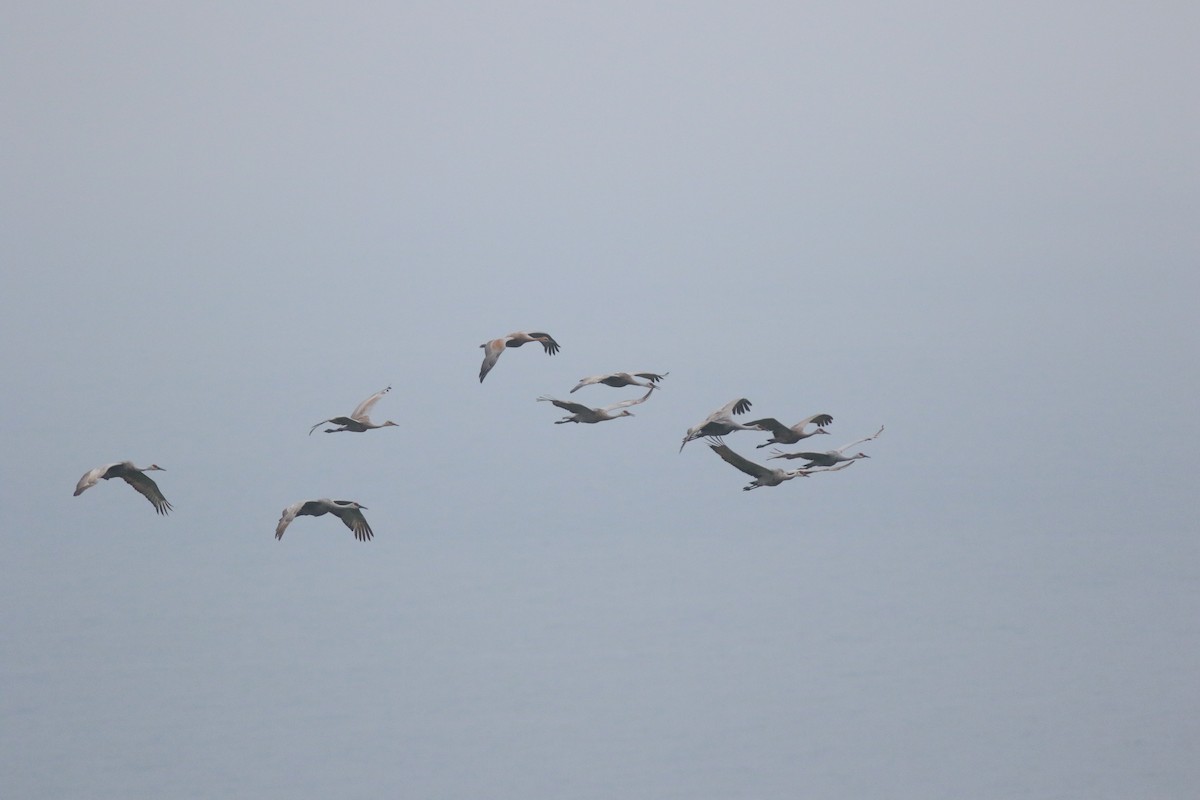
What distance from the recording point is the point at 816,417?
5262 centimetres

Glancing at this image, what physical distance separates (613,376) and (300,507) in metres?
10.5

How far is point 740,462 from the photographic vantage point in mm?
50875

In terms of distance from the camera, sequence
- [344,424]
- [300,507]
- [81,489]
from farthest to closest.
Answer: [344,424], [300,507], [81,489]

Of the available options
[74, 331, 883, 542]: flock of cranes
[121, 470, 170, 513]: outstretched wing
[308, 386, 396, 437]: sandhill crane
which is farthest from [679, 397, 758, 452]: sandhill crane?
[121, 470, 170, 513]: outstretched wing

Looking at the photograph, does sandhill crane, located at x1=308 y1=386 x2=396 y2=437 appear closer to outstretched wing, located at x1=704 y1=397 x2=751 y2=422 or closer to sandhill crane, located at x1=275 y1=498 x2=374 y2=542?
sandhill crane, located at x1=275 y1=498 x2=374 y2=542

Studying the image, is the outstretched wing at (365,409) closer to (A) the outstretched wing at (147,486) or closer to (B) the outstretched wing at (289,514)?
(B) the outstretched wing at (289,514)

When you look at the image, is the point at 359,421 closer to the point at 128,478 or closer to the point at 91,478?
the point at 128,478

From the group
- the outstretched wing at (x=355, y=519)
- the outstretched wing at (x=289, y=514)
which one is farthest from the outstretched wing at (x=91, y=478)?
the outstretched wing at (x=355, y=519)

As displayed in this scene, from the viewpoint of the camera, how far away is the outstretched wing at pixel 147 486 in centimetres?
4919

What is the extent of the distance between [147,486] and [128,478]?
2.59ft

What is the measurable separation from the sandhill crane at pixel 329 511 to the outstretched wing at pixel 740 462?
9.97 meters

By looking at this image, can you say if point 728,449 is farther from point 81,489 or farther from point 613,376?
point 81,489

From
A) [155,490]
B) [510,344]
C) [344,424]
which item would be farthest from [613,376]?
[155,490]

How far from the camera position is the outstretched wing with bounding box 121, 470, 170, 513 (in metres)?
49.2
